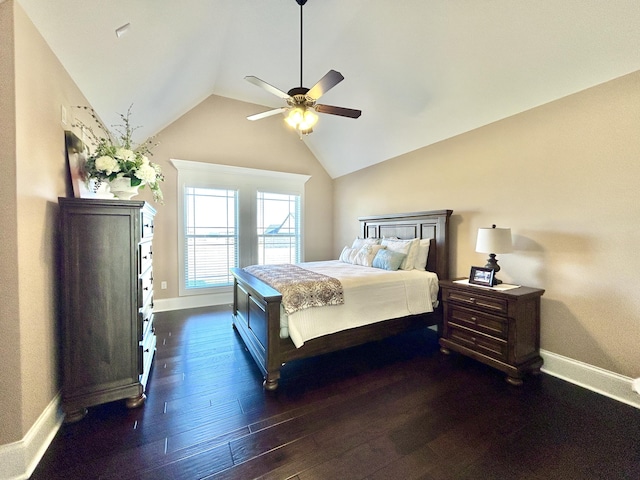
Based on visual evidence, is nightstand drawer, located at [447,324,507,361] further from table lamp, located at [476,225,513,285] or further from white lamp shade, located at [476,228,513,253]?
white lamp shade, located at [476,228,513,253]

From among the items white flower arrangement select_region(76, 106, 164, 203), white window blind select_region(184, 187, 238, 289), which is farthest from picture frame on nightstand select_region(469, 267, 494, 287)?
white window blind select_region(184, 187, 238, 289)

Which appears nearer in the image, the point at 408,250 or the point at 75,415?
the point at 75,415

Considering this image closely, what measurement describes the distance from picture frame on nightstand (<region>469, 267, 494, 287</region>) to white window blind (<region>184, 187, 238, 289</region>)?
150 inches

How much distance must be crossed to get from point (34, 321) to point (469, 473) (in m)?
2.56

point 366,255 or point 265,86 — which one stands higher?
point 265,86

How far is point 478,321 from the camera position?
8.09 ft

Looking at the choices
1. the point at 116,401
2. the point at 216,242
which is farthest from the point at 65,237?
the point at 216,242

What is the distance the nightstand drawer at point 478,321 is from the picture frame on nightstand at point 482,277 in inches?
11.5

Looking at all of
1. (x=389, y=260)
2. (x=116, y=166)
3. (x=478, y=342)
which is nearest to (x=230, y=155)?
(x=116, y=166)

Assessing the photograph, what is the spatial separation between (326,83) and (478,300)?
2.39 metres

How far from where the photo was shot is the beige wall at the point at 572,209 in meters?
1.99

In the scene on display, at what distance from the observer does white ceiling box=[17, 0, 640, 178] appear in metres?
1.84

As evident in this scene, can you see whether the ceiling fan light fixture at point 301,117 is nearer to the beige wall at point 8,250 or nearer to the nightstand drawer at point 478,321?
the beige wall at point 8,250

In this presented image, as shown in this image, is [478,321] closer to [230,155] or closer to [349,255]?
[349,255]
